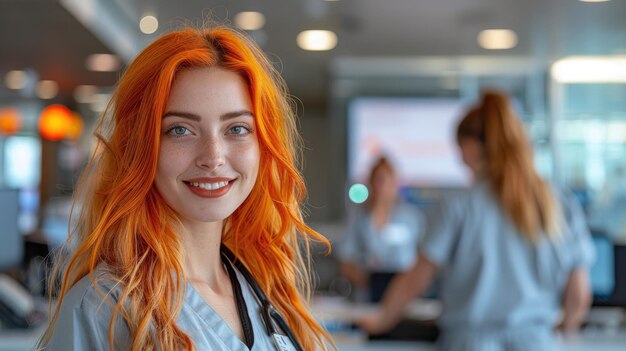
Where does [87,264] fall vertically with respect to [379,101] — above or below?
below

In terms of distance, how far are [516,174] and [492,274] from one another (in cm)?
34

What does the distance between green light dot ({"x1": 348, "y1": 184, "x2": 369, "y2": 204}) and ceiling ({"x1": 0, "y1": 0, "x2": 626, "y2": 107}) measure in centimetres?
113

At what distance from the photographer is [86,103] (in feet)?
41.0

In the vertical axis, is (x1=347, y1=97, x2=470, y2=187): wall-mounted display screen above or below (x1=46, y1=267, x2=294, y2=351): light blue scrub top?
above

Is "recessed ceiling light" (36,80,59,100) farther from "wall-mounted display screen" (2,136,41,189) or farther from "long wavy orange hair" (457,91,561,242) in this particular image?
"long wavy orange hair" (457,91,561,242)

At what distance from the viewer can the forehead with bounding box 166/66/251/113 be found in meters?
1.34

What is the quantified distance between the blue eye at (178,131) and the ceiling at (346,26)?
4.18 m

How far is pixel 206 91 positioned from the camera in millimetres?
1351

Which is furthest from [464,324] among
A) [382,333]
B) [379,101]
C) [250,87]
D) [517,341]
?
[379,101]

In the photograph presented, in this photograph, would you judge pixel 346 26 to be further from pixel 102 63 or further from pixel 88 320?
pixel 88 320

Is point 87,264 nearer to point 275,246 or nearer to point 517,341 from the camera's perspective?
point 275,246

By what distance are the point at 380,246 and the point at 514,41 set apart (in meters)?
2.60

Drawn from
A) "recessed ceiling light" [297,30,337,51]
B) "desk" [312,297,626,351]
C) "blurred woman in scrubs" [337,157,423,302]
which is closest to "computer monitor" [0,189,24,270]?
"desk" [312,297,626,351]

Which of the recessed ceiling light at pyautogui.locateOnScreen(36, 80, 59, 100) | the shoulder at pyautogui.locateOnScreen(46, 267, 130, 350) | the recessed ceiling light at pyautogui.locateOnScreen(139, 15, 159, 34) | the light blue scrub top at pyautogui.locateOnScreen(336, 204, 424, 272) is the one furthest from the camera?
the recessed ceiling light at pyautogui.locateOnScreen(36, 80, 59, 100)
